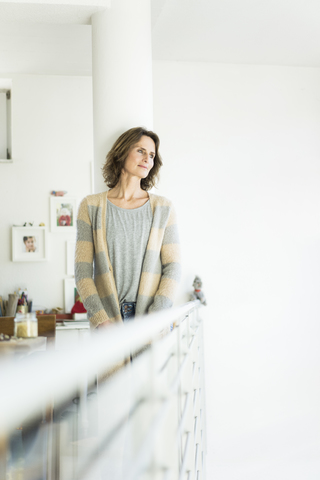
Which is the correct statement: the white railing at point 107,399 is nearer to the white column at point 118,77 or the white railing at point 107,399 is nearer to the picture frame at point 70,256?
the white column at point 118,77

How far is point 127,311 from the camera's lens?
68.8 inches

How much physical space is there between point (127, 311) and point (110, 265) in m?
0.19

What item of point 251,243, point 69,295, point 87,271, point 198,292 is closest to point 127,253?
point 87,271

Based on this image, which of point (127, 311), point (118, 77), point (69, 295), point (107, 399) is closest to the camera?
point (107, 399)

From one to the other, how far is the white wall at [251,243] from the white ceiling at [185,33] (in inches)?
7.9

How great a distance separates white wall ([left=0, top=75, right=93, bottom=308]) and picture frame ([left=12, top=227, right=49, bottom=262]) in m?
0.04

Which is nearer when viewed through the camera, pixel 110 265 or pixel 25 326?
pixel 110 265

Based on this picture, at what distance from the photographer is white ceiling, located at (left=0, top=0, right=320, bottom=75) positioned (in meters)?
2.28

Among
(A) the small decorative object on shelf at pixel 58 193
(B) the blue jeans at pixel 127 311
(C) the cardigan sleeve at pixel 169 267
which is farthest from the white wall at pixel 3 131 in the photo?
(B) the blue jeans at pixel 127 311

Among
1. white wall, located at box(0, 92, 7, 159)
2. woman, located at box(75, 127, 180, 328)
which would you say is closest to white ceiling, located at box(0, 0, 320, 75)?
white wall, located at box(0, 92, 7, 159)

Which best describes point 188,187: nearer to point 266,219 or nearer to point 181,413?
point 266,219

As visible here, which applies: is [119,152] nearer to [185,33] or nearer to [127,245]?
[127,245]

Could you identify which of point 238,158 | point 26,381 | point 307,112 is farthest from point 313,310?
point 26,381

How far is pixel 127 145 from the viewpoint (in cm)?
194
